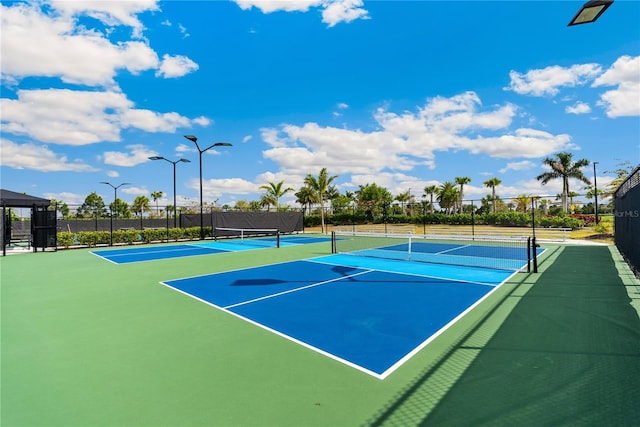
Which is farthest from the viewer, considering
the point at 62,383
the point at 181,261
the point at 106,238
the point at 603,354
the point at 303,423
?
the point at 106,238

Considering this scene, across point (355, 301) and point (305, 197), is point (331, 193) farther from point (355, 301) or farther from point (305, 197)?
point (355, 301)

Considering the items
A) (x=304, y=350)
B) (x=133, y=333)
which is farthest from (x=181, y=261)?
(x=304, y=350)

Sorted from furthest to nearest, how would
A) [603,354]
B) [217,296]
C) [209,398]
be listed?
[217,296] → [603,354] → [209,398]

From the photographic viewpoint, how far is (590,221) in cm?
2898

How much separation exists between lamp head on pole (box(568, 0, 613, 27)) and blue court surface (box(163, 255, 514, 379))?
14.9 feet

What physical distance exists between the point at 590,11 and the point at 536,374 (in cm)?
439

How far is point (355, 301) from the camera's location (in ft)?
22.2

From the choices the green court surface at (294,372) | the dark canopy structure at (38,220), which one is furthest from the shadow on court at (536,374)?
the dark canopy structure at (38,220)

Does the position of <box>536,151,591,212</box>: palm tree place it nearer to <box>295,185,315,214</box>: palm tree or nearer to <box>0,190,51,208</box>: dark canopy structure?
<box>295,185,315,214</box>: palm tree

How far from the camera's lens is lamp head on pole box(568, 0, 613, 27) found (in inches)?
161

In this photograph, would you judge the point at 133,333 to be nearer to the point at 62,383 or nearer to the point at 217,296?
the point at 62,383

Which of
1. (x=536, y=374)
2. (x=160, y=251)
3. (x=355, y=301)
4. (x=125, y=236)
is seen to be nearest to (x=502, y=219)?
(x=160, y=251)

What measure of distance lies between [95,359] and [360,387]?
3281 mm

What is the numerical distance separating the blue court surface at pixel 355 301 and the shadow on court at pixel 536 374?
579mm
